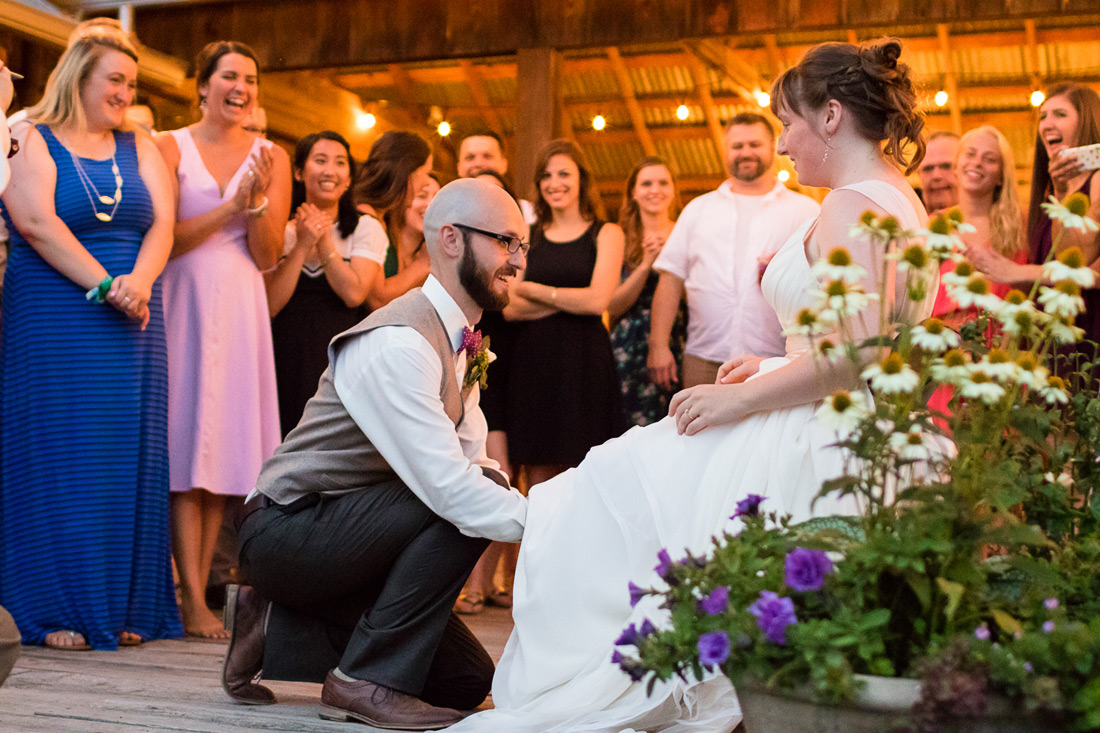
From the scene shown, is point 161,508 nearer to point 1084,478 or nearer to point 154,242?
point 154,242

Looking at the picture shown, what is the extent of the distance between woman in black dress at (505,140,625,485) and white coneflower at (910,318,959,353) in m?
2.77

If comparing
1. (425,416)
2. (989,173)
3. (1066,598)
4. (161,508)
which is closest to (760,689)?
(1066,598)

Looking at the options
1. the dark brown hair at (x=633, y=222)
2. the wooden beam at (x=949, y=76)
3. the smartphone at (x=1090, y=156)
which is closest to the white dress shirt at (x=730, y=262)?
the dark brown hair at (x=633, y=222)

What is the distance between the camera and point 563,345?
4.18 meters

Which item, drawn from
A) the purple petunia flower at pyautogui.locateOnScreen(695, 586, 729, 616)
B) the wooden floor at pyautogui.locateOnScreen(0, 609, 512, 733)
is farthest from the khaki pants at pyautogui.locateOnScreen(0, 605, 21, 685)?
the purple petunia flower at pyautogui.locateOnScreen(695, 586, 729, 616)

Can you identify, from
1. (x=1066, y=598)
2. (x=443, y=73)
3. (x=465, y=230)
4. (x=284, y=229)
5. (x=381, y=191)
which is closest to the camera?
(x=1066, y=598)

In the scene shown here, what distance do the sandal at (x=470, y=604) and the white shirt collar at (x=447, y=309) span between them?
1.65 m

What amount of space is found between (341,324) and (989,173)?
2.20 metres

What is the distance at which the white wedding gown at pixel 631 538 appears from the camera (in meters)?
2.04

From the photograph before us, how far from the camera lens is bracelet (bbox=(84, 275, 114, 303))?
10.7ft

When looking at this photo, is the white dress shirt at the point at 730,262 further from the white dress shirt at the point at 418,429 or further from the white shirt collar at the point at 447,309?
the white dress shirt at the point at 418,429

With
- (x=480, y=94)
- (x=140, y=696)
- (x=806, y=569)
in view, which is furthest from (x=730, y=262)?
(x=480, y=94)

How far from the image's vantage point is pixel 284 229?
12.6 feet

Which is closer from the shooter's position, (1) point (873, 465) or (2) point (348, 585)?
(1) point (873, 465)
